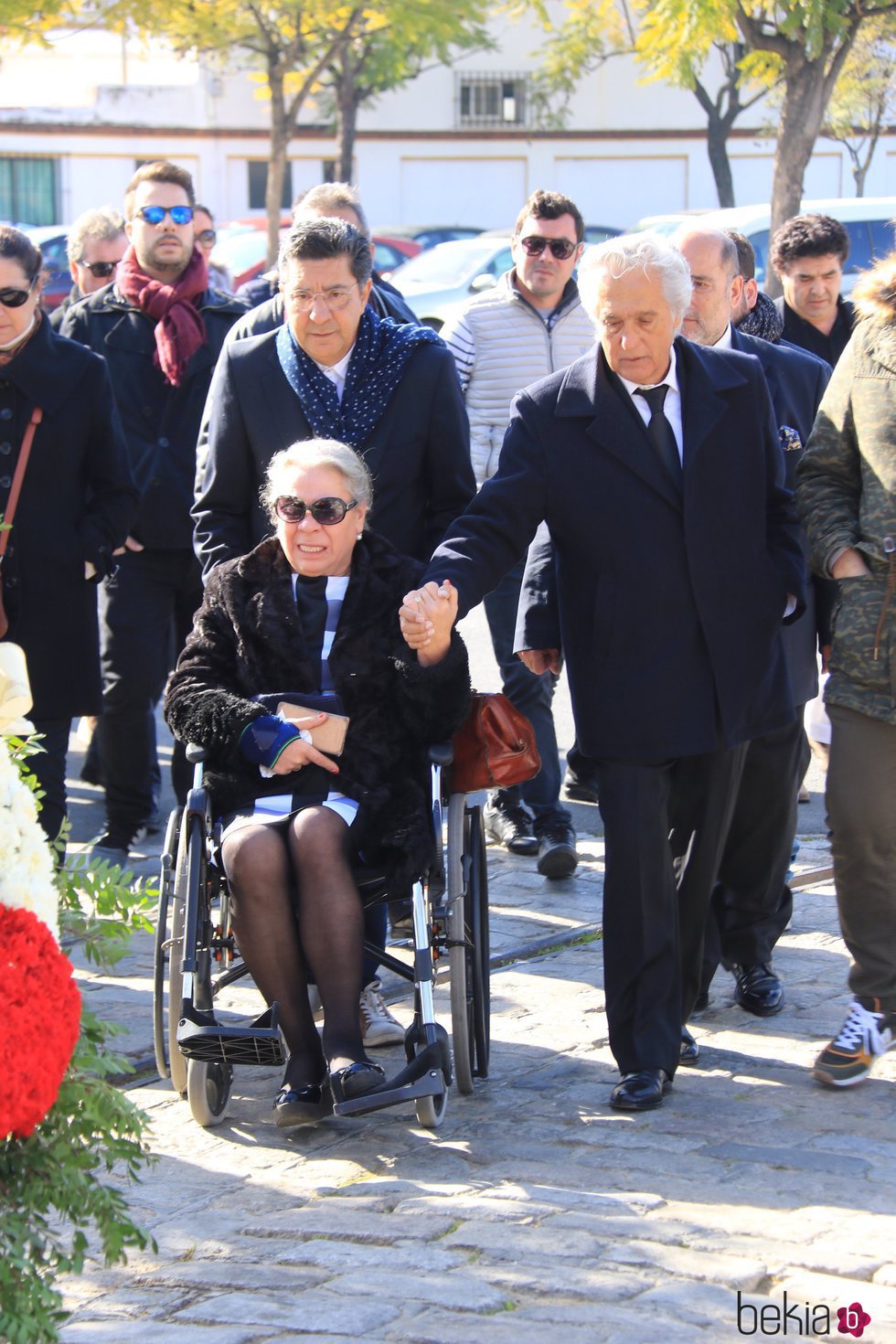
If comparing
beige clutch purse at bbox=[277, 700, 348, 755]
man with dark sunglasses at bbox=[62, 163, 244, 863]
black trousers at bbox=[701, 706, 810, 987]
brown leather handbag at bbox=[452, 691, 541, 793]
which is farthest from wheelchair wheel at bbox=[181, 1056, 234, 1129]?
man with dark sunglasses at bbox=[62, 163, 244, 863]

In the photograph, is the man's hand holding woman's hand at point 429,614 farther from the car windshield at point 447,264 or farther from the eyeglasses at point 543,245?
the car windshield at point 447,264

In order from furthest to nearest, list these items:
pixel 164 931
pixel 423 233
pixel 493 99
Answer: pixel 493 99 < pixel 423 233 < pixel 164 931

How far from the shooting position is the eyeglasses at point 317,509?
4680mm

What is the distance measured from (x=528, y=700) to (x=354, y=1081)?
9.93ft

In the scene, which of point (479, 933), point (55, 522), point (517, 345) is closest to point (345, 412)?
point (55, 522)

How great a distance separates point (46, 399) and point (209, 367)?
1.13 m

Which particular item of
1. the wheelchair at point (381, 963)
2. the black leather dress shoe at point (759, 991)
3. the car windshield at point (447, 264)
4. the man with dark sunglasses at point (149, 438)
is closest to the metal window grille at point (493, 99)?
the car windshield at point (447, 264)

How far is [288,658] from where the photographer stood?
4699mm

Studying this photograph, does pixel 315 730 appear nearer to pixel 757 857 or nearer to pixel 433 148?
pixel 757 857

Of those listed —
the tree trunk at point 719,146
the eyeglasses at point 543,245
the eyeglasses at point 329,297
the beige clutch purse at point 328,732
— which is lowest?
the beige clutch purse at point 328,732

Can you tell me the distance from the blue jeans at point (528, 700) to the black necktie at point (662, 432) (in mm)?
2226

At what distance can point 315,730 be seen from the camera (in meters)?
4.56

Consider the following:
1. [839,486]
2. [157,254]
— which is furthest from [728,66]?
[839,486]

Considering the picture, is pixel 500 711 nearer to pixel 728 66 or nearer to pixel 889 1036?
pixel 889 1036
